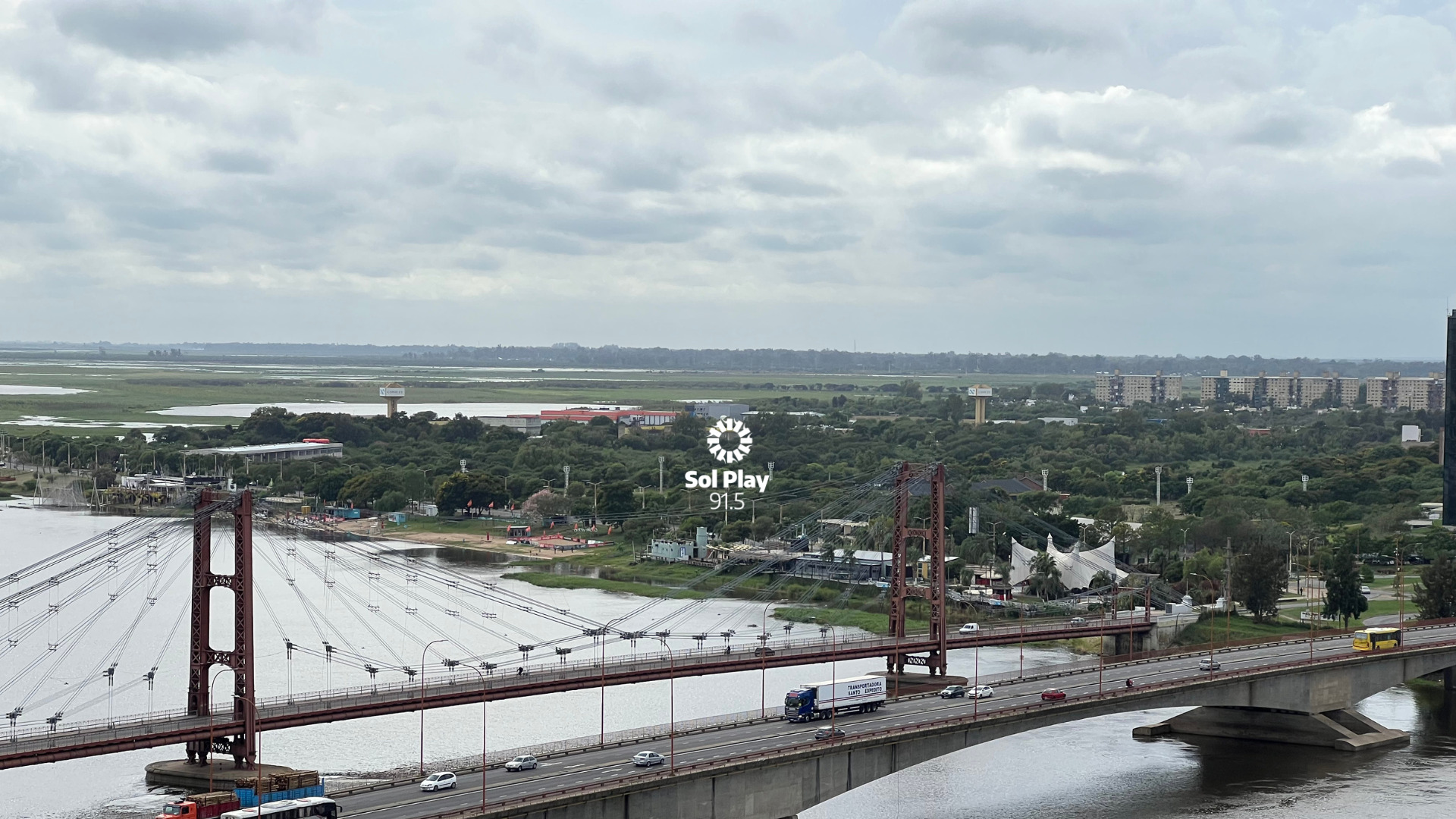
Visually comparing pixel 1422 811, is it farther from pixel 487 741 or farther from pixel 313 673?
pixel 313 673

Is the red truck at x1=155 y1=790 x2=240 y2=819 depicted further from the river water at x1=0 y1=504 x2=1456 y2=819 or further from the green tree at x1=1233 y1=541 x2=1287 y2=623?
the green tree at x1=1233 y1=541 x2=1287 y2=623

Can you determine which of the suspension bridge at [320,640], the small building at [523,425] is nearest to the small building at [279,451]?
the small building at [523,425]

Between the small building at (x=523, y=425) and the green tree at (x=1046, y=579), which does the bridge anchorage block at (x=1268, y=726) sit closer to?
the green tree at (x=1046, y=579)

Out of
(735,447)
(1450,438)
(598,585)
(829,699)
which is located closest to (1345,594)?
(1450,438)

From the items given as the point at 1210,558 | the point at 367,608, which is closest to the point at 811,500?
the point at 1210,558

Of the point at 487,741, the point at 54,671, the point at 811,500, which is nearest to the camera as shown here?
the point at 487,741

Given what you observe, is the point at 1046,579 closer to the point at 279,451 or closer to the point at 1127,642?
the point at 1127,642
